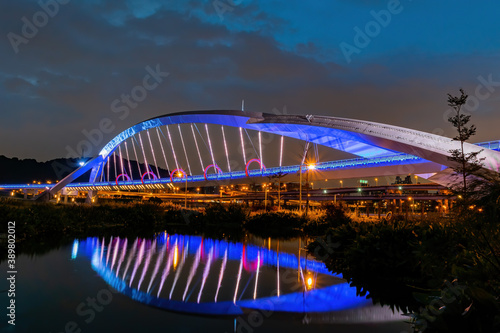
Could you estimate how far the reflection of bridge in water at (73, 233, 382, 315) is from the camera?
21.9 feet

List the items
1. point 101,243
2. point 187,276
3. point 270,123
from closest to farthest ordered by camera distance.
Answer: point 187,276
point 101,243
point 270,123

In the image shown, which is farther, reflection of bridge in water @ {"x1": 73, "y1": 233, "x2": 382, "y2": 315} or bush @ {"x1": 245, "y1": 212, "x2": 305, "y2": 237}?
bush @ {"x1": 245, "y1": 212, "x2": 305, "y2": 237}

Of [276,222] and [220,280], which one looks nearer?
[220,280]

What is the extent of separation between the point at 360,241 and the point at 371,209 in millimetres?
65723

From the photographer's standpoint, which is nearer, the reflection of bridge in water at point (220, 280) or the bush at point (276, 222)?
the reflection of bridge in water at point (220, 280)

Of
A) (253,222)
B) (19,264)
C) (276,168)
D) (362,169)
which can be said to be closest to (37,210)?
(19,264)

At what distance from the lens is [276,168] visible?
53906 mm

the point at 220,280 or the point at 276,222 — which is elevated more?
the point at 220,280

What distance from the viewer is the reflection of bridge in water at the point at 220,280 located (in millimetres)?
6664

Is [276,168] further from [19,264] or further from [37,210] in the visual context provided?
[19,264]

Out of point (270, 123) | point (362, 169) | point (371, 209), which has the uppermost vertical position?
point (270, 123)

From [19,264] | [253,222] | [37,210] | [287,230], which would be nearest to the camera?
[19,264]

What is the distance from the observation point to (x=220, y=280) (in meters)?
8.51

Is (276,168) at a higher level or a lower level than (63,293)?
higher
